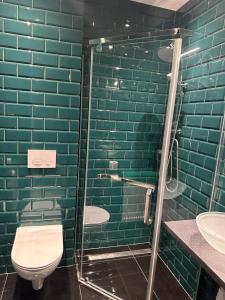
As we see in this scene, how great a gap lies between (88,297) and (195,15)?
8.57 ft

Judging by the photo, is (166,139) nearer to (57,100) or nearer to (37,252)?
(57,100)

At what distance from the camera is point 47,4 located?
1670mm

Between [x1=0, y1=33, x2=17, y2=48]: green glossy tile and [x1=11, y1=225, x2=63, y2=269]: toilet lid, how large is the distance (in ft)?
4.96

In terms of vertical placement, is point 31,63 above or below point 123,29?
below

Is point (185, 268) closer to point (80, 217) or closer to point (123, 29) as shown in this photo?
point (80, 217)

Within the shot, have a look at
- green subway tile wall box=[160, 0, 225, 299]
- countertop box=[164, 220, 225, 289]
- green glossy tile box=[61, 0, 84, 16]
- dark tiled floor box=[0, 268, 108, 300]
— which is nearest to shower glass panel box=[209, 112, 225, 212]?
green subway tile wall box=[160, 0, 225, 299]

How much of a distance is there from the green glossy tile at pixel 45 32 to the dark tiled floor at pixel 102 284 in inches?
81.2

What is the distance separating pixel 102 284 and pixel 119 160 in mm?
1137

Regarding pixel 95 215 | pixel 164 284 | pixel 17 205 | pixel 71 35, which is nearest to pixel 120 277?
pixel 164 284

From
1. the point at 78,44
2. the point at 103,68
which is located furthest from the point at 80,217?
the point at 78,44

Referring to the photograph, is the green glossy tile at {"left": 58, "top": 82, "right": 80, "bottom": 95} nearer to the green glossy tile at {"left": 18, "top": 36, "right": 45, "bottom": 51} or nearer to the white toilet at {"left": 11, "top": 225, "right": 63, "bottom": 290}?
the green glossy tile at {"left": 18, "top": 36, "right": 45, "bottom": 51}

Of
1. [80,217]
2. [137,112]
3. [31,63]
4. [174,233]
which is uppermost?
[31,63]

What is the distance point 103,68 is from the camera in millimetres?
1949

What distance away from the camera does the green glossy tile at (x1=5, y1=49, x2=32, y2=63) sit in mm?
1665
